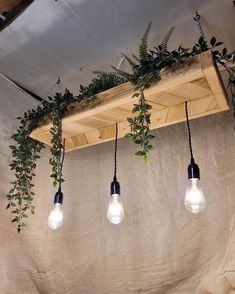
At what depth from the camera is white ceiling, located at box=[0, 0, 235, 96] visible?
1.36 m

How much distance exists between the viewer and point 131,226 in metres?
1.60

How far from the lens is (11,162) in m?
1.64

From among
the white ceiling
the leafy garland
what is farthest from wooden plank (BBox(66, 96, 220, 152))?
the white ceiling

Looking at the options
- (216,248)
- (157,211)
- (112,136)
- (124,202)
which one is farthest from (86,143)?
(216,248)

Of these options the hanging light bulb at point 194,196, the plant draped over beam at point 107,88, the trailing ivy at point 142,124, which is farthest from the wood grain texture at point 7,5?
the hanging light bulb at point 194,196

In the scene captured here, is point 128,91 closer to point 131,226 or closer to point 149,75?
point 149,75

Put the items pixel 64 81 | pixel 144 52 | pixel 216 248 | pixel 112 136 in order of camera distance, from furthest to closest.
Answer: pixel 64 81 < pixel 112 136 < pixel 216 248 < pixel 144 52

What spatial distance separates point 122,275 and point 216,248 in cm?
51

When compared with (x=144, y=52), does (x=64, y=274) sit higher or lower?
lower

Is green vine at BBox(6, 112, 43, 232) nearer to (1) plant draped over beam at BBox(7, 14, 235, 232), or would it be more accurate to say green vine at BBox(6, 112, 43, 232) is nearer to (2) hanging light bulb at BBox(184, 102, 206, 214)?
(1) plant draped over beam at BBox(7, 14, 235, 232)

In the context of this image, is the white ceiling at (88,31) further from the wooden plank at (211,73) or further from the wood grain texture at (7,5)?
the wooden plank at (211,73)

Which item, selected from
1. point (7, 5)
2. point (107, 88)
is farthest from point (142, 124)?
point (7, 5)

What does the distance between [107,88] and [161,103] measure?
25 centimetres

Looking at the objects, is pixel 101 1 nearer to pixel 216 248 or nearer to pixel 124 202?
pixel 124 202
